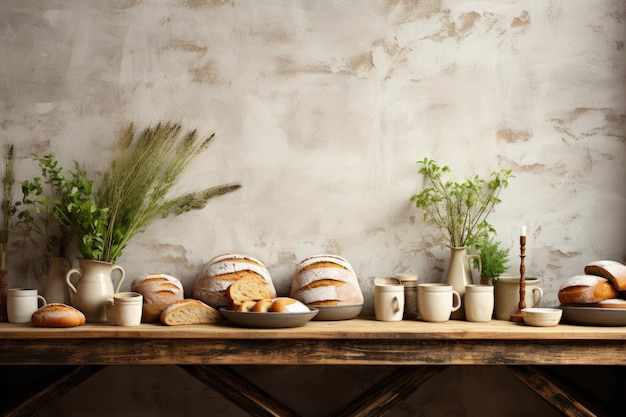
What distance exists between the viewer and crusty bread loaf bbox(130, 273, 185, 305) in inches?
98.3

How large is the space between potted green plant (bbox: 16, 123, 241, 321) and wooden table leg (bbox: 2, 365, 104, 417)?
0.22m

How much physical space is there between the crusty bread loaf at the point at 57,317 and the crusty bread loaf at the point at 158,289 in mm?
266

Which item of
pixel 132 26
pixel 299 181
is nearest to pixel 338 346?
pixel 299 181

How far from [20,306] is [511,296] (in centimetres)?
199

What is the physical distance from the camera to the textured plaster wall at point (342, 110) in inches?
111

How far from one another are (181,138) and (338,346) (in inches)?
47.6

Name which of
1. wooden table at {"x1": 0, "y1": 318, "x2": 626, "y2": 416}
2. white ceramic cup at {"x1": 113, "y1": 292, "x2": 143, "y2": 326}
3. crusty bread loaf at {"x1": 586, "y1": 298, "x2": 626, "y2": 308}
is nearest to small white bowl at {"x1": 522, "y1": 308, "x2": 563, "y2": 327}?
wooden table at {"x1": 0, "y1": 318, "x2": 626, "y2": 416}

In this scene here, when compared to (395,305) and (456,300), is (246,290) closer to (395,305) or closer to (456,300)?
(395,305)

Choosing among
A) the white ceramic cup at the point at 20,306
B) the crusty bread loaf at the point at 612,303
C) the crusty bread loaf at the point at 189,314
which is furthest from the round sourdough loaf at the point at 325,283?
the white ceramic cup at the point at 20,306

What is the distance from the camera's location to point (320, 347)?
225cm

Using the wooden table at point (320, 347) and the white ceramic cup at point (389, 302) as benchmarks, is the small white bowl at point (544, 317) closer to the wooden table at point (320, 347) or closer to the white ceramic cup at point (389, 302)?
the wooden table at point (320, 347)

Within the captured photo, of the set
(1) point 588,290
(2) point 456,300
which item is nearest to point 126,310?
(2) point 456,300

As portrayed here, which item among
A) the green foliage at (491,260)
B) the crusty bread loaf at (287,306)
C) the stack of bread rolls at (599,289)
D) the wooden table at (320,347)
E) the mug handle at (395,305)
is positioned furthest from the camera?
the green foliage at (491,260)

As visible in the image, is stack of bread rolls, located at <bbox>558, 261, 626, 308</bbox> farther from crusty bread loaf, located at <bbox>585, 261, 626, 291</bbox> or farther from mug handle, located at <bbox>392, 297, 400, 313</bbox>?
mug handle, located at <bbox>392, 297, 400, 313</bbox>
